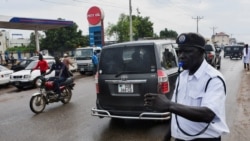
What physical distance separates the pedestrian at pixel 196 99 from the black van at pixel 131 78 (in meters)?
3.48

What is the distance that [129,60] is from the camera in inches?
246

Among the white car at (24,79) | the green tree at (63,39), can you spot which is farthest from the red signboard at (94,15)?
the green tree at (63,39)

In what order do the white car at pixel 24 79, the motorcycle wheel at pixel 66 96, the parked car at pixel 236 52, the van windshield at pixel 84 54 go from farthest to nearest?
the parked car at pixel 236 52, the van windshield at pixel 84 54, the white car at pixel 24 79, the motorcycle wheel at pixel 66 96

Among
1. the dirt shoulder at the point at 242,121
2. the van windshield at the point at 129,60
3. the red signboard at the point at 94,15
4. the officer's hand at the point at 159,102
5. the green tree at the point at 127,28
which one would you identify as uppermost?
the green tree at the point at 127,28

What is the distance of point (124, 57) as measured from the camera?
6.28 m

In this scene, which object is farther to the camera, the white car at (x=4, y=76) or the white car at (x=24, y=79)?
the white car at (x=4, y=76)

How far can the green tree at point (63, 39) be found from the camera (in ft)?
207

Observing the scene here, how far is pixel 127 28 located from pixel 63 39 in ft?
44.7

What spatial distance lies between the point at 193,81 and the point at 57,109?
25.2 ft

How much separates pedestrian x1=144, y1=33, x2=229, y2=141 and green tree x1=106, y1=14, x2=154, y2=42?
5906cm

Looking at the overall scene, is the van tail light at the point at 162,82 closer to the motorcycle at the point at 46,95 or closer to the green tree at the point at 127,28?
the motorcycle at the point at 46,95

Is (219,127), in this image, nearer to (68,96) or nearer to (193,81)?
(193,81)

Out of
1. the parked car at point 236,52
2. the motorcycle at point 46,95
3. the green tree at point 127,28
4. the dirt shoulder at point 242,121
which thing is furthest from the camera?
the green tree at point 127,28

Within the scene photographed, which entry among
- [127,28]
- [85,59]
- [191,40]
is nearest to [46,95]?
[191,40]
